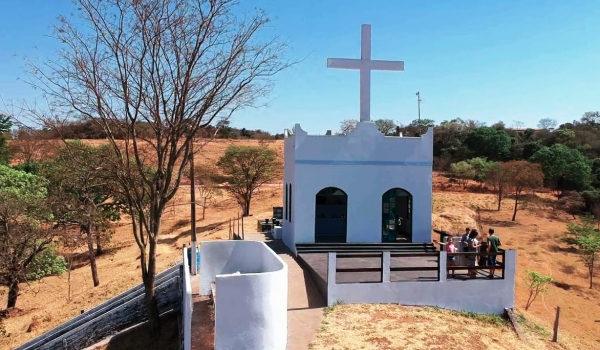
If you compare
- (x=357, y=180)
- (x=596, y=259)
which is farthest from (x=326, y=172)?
(x=596, y=259)

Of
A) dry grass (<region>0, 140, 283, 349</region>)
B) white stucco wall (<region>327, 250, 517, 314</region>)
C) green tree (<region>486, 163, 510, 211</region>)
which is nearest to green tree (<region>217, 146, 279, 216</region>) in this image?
dry grass (<region>0, 140, 283, 349</region>)

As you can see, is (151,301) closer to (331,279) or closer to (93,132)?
(331,279)

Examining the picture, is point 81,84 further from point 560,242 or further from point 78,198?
point 560,242

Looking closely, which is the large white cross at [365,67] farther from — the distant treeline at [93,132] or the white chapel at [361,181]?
the distant treeline at [93,132]

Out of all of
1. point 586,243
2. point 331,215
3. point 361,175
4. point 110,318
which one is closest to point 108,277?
point 110,318

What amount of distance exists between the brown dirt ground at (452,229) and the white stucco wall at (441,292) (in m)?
0.63

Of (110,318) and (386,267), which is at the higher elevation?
(386,267)

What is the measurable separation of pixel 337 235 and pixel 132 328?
22.1 feet

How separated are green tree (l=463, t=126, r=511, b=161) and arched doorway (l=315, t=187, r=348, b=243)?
44032mm

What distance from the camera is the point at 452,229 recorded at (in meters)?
26.0

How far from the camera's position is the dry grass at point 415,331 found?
8.88 m

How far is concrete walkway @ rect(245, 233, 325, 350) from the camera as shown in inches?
350

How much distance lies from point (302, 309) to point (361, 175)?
5976 millimetres

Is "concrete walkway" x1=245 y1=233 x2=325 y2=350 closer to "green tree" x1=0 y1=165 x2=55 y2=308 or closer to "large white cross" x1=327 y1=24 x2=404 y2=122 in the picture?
"large white cross" x1=327 y1=24 x2=404 y2=122
